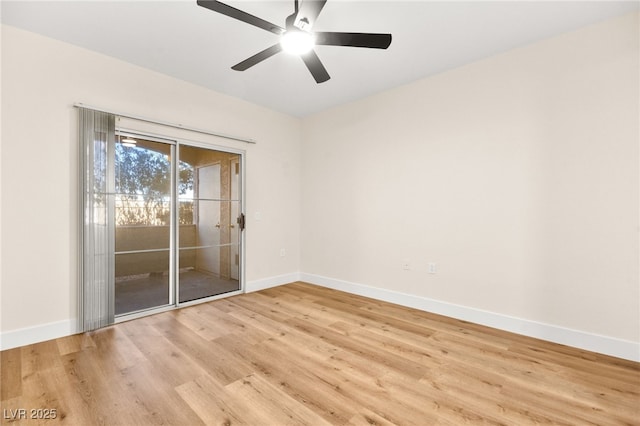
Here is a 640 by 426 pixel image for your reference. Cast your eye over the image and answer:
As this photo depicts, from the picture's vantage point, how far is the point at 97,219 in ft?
9.62

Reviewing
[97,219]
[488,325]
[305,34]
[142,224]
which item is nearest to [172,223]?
[142,224]

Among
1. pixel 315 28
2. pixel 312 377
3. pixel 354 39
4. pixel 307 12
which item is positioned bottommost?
pixel 312 377

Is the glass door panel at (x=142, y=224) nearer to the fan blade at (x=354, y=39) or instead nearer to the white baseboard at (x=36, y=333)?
the white baseboard at (x=36, y=333)

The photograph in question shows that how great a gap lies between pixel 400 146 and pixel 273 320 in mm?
2745

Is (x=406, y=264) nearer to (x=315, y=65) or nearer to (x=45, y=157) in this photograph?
(x=315, y=65)

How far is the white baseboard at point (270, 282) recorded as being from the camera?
4.38 meters

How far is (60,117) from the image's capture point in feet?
9.23

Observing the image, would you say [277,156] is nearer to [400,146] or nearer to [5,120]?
[400,146]

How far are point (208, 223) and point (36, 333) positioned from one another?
6.50 feet

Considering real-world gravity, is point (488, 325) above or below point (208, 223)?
below

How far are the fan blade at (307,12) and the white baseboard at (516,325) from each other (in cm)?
321

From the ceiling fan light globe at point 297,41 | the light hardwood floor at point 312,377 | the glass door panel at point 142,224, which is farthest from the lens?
the glass door panel at point 142,224

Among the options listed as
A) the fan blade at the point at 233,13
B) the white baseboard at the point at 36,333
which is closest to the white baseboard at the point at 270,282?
the white baseboard at the point at 36,333

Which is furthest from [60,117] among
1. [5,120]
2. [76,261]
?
[76,261]
